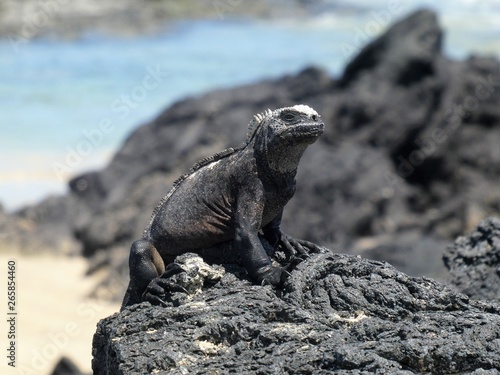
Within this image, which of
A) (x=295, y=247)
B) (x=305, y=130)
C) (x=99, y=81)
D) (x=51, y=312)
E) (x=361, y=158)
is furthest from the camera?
(x=99, y=81)

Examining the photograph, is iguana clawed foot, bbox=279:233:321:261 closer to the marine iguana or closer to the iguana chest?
the marine iguana

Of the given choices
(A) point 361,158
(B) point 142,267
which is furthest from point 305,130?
(A) point 361,158

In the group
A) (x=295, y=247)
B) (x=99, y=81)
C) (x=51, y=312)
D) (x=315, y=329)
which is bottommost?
(x=315, y=329)

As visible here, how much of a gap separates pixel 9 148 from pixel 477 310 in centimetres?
1833

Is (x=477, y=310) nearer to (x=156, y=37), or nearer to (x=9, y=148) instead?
(x=9, y=148)

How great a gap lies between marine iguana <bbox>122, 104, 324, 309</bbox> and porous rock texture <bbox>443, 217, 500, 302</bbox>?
1.10 meters

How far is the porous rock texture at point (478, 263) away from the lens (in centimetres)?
488

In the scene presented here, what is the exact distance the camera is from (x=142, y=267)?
4262 mm

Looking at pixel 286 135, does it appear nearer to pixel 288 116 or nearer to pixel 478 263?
pixel 288 116

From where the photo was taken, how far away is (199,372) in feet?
11.4

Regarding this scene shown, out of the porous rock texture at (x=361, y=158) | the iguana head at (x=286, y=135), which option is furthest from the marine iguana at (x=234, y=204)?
the porous rock texture at (x=361, y=158)

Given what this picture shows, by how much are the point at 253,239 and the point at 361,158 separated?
794 cm

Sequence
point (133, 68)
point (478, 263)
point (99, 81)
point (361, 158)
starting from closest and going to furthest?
→ point (478, 263)
point (361, 158)
point (99, 81)
point (133, 68)

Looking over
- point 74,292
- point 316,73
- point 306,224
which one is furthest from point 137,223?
point 316,73
